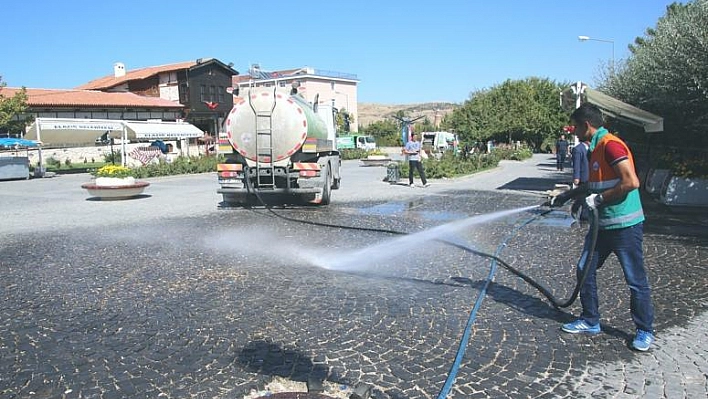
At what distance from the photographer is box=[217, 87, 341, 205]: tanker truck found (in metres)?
12.9

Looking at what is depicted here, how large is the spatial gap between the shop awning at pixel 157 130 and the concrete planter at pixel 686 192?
27.0 meters

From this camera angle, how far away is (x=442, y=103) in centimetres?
15775

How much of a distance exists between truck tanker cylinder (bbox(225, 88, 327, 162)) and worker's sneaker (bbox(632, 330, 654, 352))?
381 inches

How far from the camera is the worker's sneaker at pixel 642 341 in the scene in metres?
4.38

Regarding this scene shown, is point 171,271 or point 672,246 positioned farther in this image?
point 672,246

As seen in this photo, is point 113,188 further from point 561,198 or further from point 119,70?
point 119,70

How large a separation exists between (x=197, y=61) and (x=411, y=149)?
37.1 metres

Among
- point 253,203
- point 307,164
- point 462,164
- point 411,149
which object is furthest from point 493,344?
point 462,164

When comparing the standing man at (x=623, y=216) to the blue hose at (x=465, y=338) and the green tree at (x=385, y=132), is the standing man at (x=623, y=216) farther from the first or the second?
the green tree at (x=385, y=132)

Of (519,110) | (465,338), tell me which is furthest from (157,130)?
(519,110)

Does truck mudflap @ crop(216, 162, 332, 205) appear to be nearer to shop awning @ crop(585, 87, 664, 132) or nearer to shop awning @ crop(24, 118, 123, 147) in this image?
shop awning @ crop(585, 87, 664, 132)

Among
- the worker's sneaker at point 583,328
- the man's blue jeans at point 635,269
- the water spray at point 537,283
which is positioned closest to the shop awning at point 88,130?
the water spray at point 537,283

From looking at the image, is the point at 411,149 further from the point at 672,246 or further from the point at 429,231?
the point at 672,246

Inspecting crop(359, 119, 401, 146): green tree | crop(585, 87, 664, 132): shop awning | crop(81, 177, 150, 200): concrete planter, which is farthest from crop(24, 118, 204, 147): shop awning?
crop(359, 119, 401, 146): green tree
